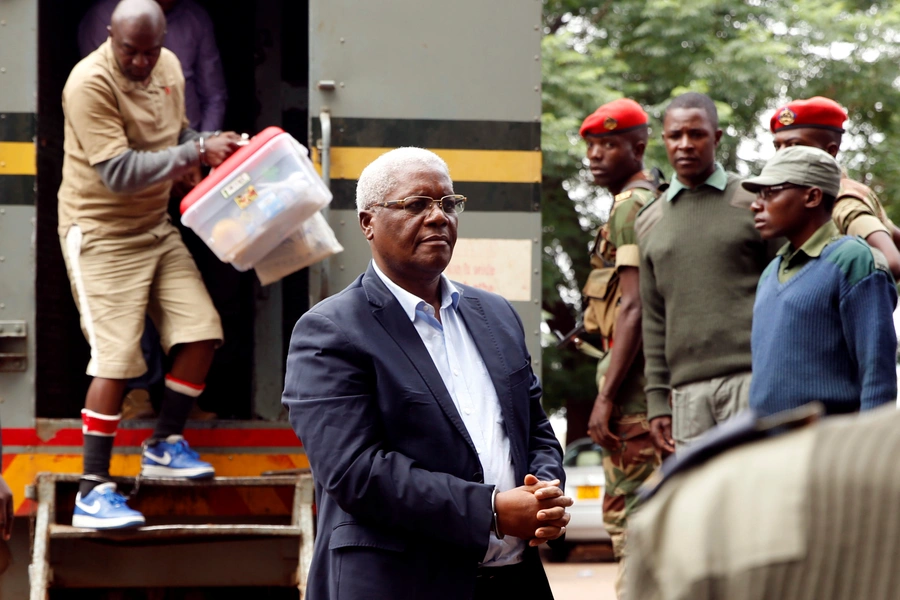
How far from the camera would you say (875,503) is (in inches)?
32.1

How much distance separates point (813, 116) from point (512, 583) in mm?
2674

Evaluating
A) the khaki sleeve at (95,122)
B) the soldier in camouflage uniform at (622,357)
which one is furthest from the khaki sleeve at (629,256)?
the khaki sleeve at (95,122)

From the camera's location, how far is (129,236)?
472 centimetres

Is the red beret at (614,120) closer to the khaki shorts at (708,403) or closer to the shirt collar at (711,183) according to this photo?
the shirt collar at (711,183)

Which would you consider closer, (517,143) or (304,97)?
(517,143)

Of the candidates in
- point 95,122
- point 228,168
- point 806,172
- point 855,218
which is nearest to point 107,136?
point 95,122

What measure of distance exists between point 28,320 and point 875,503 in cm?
420

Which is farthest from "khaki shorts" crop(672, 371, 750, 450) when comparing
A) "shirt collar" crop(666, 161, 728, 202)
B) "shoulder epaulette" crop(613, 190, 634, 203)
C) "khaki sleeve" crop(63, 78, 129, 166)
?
"khaki sleeve" crop(63, 78, 129, 166)

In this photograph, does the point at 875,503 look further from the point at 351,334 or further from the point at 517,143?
the point at 517,143

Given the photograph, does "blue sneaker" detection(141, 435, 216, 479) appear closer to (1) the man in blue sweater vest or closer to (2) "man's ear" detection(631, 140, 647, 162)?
(1) the man in blue sweater vest

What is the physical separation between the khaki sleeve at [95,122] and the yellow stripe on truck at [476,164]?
0.76 metres

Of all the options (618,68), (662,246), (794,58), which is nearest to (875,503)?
(662,246)

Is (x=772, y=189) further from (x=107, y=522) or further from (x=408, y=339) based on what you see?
(x=107, y=522)

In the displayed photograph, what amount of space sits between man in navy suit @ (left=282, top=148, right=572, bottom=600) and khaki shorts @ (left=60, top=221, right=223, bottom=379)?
2002mm
